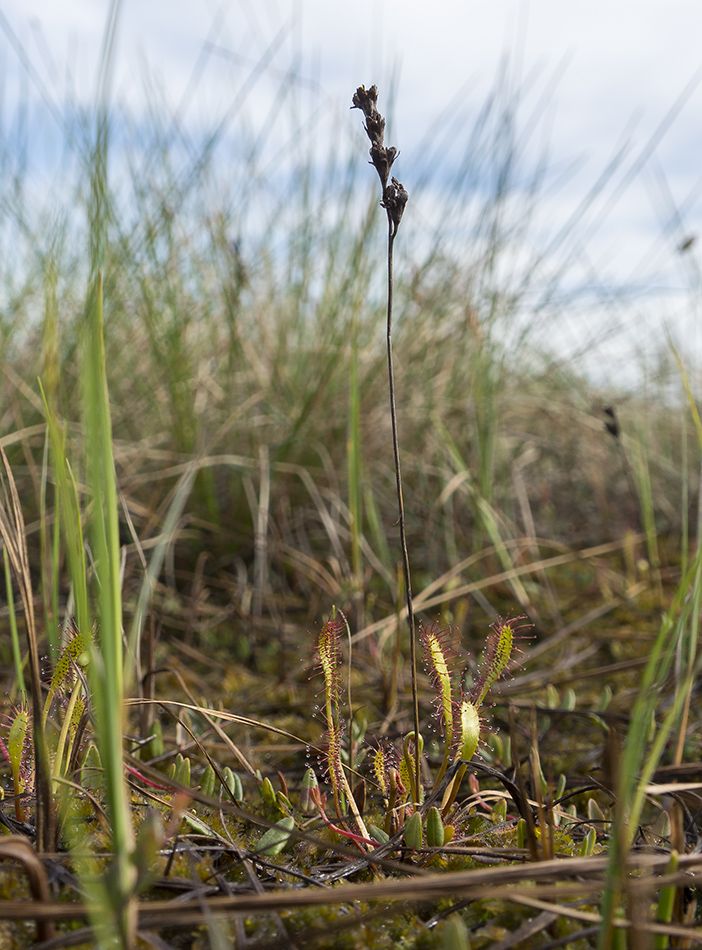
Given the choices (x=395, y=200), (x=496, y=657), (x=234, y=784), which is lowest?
(x=234, y=784)

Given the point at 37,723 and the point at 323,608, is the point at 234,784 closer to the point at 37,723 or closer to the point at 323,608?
the point at 37,723

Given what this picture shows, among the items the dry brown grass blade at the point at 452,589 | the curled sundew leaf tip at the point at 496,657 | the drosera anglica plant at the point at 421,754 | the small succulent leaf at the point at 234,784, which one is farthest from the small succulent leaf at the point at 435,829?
the dry brown grass blade at the point at 452,589

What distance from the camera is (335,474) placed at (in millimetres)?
1979

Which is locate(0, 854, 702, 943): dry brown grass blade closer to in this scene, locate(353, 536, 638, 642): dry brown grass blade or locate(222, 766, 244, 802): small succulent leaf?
locate(222, 766, 244, 802): small succulent leaf

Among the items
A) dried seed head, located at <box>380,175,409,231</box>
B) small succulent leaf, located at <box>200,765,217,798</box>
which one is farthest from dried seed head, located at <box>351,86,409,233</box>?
small succulent leaf, located at <box>200,765,217,798</box>

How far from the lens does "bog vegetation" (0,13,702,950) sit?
1.88ft

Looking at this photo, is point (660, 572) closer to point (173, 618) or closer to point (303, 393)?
point (303, 393)

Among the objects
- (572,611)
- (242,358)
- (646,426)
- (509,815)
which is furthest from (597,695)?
(646,426)

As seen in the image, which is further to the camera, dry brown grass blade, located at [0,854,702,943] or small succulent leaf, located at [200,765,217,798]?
small succulent leaf, located at [200,765,217,798]

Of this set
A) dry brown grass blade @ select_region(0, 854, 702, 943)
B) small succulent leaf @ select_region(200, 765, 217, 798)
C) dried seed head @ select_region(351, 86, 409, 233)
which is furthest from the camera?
small succulent leaf @ select_region(200, 765, 217, 798)

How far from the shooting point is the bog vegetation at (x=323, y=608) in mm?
574

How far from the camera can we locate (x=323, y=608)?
5.90 ft

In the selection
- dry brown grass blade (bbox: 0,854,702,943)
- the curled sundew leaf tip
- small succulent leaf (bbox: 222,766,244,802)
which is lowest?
small succulent leaf (bbox: 222,766,244,802)

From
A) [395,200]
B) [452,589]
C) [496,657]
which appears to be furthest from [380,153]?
[452,589]
